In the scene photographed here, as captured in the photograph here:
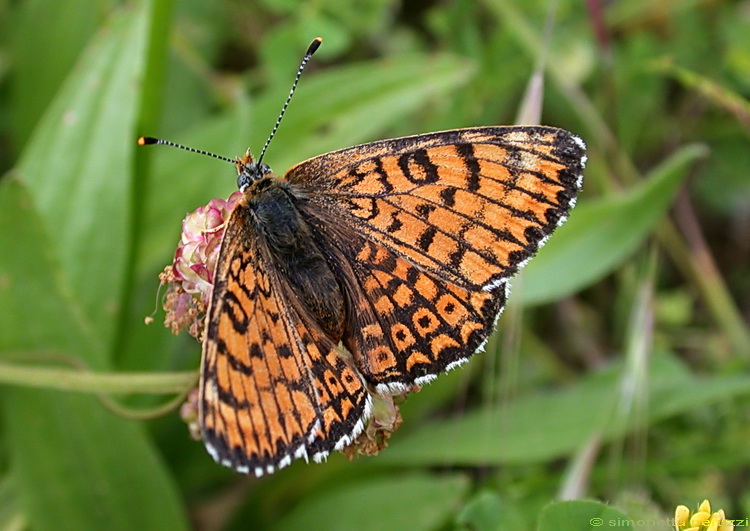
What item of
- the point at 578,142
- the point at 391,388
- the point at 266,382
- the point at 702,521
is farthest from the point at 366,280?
the point at 702,521

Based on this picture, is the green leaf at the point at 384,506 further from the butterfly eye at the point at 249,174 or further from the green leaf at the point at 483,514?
the butterfly eye at the point at 249,174

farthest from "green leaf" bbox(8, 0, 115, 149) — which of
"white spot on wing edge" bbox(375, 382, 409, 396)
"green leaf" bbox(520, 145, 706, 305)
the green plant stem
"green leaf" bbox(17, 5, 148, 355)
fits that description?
"white spot on wing edge" bbox(375, 382, 409, 396)

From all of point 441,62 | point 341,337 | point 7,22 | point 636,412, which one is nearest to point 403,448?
point 636,412

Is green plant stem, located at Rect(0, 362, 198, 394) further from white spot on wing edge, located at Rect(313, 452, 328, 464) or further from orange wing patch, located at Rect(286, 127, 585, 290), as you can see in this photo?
orange wing patch, located at Rect(286, 127, 585, 290)

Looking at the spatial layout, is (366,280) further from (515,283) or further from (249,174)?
(515,283)

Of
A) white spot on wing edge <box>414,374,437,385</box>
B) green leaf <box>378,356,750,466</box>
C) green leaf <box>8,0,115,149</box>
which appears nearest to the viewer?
white spot on wing edge <box>414,374,437,385</box>

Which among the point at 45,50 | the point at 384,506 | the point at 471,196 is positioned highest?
the point at 471,196

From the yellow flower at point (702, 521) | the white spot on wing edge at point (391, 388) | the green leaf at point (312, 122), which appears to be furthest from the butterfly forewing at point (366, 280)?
the green leaf at point (312, 122)
